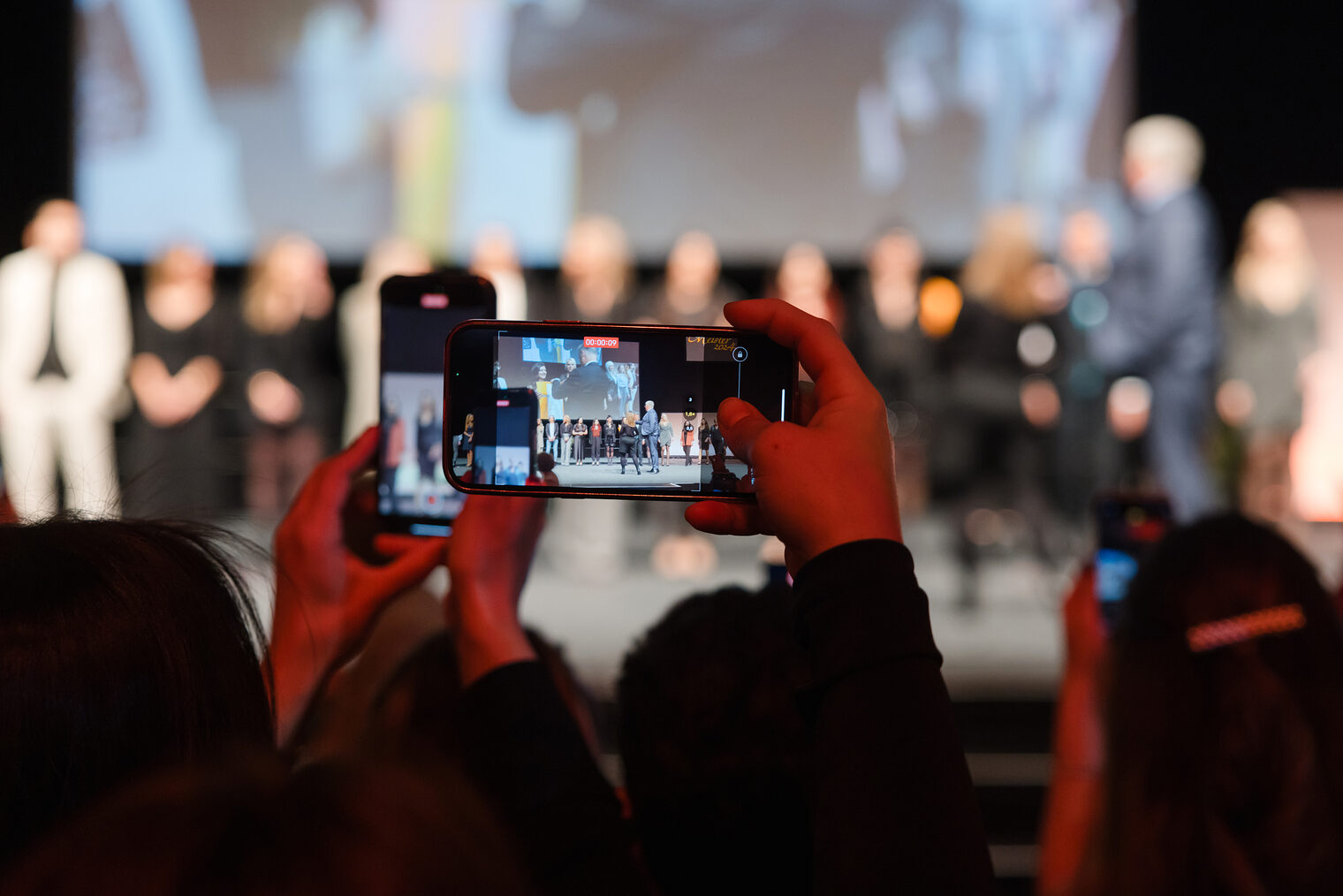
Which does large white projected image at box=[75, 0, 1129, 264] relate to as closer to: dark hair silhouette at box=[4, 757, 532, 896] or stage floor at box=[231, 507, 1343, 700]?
stage floor at box=[231, 507, 1343, 700]

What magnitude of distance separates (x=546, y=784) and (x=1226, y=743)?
1.75ft

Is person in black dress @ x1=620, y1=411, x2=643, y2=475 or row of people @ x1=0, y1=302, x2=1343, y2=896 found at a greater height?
person in black dress @ x1=620, y1=411, x2=643, y2=475

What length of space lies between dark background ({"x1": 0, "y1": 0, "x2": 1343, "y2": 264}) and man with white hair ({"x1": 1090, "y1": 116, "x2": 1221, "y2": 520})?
0.81 m

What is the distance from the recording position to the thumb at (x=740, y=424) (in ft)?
1.81

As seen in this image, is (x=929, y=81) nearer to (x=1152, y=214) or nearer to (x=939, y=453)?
(x=1152, y=214)

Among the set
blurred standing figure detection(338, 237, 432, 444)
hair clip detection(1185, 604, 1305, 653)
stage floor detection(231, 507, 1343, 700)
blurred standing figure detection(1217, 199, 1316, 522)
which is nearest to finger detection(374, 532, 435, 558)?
hair clip detection(1185, 604, 1305, 653)

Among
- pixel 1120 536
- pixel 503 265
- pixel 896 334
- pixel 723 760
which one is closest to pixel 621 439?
pixel 723 760

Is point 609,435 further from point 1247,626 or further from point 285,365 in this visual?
point 285,365

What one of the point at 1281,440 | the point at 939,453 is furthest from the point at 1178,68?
the point at 939,453

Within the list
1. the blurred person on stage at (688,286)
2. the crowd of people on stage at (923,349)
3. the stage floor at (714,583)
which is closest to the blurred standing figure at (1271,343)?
the crowd of people on stage at (923,349)

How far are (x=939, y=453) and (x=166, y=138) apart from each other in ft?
12.7

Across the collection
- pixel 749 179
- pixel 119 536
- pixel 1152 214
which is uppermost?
pixel 749 179

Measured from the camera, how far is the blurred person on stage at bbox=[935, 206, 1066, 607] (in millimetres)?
3875

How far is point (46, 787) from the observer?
0.44 meters
